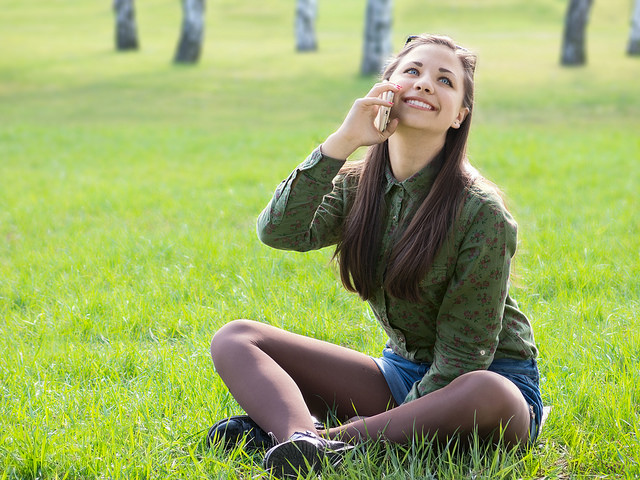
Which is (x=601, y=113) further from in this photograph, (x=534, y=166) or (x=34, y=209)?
(x=34, y=209)

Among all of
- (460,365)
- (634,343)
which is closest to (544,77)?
(634,343)

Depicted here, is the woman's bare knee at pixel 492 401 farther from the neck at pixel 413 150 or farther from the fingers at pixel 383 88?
the fingers at pixel 383 88

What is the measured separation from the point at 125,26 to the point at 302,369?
23.5 metres

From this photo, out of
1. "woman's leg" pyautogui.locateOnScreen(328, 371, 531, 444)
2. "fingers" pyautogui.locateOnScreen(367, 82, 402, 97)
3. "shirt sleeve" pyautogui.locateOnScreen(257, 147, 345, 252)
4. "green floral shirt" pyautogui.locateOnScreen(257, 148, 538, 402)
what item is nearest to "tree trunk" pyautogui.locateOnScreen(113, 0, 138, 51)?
"shirt sleeve" pyautogui.locateOnScreen(257, 147, 345, 252)

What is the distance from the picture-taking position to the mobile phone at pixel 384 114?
2824 mm

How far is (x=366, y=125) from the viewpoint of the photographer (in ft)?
9.37

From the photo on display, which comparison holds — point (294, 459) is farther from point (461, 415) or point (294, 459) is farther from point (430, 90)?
point (430, 90)

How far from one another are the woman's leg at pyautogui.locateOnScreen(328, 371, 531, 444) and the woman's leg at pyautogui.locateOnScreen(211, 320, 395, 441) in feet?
0.94

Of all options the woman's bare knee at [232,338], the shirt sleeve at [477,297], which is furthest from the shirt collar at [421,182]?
the woman's bare knee at [232,338]

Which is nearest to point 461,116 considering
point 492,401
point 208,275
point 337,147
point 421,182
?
point 421,182

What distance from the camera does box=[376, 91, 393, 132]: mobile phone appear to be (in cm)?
Answer: 282

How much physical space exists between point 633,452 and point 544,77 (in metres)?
17.4

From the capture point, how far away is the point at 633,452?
2807 mm

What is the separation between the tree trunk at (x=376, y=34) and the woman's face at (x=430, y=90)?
1640 centimetres
